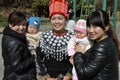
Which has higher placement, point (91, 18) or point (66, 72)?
point (91, 18)

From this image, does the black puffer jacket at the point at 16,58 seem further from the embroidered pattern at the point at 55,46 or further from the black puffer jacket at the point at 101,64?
the black puffer jacket at the point at 101,64

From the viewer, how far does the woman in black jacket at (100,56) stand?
3.11m

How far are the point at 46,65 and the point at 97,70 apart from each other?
2.63 ft

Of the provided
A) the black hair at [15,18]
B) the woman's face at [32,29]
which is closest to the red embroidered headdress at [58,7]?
the black hair at [15,18]

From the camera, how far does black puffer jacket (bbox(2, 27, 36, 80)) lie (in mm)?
3611

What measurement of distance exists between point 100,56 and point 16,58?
36.5 inches

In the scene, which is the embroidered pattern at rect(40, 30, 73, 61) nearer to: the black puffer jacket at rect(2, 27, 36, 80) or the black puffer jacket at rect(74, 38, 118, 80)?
the black puffer jacket at rect(2, 27, 36, 80)

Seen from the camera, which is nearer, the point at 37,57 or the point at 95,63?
the point at 95,63

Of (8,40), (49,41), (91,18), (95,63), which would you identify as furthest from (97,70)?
(8,40)

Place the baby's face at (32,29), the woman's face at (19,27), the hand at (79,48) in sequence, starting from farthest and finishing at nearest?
the baby's face at (32,29)
the woman's face at (19,27)
the hand at (79,48)

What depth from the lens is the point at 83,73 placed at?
3145 mm

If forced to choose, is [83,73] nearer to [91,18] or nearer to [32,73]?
[91,18]

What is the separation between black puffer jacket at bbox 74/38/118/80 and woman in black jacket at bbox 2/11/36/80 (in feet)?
2.35

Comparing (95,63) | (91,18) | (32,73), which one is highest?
(91,18)
